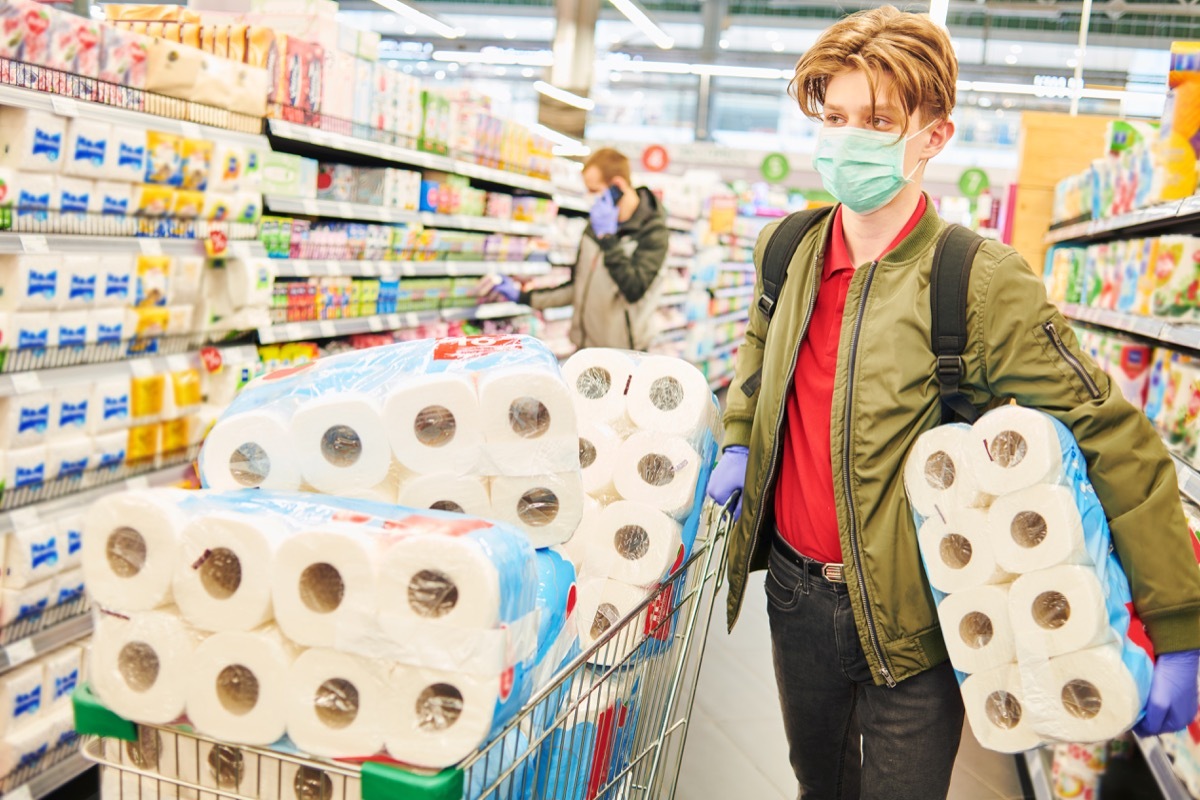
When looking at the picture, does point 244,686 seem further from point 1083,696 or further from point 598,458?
point 1083,696

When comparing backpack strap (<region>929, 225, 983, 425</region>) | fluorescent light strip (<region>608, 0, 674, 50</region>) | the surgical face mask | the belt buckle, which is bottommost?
the belt buckle

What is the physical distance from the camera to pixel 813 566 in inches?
72.9

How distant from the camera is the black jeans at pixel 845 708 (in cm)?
178

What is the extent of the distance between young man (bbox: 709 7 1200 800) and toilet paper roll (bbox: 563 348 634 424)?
1.34 ft

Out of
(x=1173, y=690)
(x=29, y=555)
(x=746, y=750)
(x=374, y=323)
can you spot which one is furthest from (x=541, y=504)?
(x=374, y=323)

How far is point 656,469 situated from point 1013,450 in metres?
0.74

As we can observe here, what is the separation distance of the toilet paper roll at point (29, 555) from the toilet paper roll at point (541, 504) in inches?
71.8

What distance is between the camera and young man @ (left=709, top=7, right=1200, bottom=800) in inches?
64.9

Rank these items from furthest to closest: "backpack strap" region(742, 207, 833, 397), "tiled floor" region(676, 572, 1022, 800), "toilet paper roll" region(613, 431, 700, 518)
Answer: "tiled floor" region(676, 572, 1022, 800)
"toilet paper roll" region(613, 431, 700, 518)
"backpack strap" region(742, 207, 833, 397)

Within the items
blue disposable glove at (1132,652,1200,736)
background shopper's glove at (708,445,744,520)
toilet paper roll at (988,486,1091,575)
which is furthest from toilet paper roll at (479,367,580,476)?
blue disposable glove at (1132,652,1200,736)

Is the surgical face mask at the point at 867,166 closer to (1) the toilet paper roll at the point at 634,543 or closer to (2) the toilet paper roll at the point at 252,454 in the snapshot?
(1) the toilet paper roll at the point at 634,543

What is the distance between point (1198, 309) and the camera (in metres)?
2.89

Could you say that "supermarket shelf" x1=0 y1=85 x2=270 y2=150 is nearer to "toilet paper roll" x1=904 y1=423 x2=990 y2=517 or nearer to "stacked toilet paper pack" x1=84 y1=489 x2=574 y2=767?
"stacked toilet paper pack" x1=84 y1=489 x2=574 y2=767

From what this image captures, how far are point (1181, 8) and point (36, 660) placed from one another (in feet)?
65.7
